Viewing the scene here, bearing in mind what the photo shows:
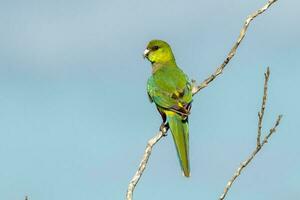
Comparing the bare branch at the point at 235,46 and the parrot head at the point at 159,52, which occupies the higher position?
the parrot head at the point at 159,52

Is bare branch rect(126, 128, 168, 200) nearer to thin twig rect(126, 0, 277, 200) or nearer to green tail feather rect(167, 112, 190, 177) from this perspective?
thin twig rect(126, 0, 277, 200)

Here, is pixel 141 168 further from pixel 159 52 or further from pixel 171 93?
pixel 159 52

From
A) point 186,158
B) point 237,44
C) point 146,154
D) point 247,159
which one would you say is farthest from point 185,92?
point 247,159

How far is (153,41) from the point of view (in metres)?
11.2

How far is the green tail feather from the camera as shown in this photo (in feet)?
26.2

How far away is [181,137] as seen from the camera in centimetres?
883

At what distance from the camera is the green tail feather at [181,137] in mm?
7971

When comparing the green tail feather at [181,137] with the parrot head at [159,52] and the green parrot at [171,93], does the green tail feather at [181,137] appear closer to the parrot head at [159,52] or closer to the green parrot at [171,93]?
the green parrot at [171,93]

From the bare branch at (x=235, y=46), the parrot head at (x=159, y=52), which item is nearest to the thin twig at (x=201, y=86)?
the bare branch at (x=235, y=46)

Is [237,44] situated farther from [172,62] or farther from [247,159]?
[172,62]

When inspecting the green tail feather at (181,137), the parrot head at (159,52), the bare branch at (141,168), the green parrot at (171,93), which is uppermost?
the parrot head at (159,52)

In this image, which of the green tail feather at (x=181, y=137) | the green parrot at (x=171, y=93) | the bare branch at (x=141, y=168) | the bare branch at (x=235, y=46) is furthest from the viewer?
the green parrot at (x=171, y=93)

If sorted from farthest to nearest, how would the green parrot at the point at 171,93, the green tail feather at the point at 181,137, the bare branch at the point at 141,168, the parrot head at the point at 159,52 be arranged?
the parrot head at the point at 159,52
the green parrot at the point at 171,93
the green tail feather at the point at 181,137
the bare branch at the point at 141,168

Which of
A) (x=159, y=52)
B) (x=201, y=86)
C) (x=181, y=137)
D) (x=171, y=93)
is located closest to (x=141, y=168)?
(x=201, y=86)
